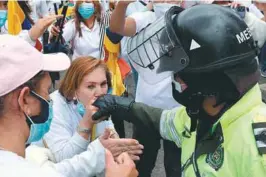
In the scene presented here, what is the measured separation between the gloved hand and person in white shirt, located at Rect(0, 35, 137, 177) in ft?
2.00

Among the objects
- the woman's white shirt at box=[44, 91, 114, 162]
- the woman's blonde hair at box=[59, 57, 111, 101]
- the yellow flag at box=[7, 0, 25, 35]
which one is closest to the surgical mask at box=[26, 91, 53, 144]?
the woman's white shirt at box=[44, 91, 114, 162]

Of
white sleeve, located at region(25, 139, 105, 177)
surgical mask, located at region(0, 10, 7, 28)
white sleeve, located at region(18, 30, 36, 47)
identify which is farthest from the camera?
surgical mask, located at region(0, 10, 7, 28)

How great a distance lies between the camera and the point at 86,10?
5.02m

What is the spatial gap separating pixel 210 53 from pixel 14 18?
2.98 metres

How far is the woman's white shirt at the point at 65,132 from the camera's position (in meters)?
2.57

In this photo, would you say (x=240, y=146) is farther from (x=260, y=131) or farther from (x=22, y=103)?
(x=22, y=103)

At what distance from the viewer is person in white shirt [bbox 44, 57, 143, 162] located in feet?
8.48

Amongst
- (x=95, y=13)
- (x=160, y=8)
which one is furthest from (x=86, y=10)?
(x=160, y=8)

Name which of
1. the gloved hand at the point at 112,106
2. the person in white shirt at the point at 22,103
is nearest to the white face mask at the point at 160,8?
the gloved hand at the point at 112,106

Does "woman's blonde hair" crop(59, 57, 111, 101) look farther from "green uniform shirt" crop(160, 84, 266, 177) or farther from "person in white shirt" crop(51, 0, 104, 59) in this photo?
"person in white shirt" crop(51, 0, 104, 59)

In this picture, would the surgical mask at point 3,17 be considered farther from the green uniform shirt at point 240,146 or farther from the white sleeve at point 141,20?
the green uniform shirt at point 240,146

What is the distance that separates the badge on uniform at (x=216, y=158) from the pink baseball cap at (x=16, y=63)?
0.67m

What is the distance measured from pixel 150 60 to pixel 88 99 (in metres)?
0.88

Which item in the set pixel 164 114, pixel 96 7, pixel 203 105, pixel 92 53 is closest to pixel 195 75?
pixel 203 105
